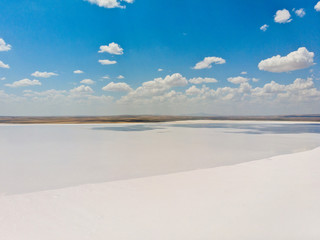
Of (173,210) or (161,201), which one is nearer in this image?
(173,210)

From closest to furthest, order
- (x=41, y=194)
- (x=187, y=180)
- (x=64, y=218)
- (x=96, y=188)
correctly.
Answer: (x=64, y=218)
(x=41, y=194)
(x=96, y=188)
(x=187, y=180)

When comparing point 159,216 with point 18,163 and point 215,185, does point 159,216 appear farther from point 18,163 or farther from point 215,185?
point 18,163

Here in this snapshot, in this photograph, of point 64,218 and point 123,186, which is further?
point 123,186

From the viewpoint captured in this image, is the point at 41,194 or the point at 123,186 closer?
the point at 41,194

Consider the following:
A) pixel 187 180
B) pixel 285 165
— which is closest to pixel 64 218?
pixel 187 180

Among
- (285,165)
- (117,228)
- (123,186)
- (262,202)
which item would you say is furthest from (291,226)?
(285,165)

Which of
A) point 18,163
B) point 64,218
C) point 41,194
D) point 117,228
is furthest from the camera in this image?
point 18,163

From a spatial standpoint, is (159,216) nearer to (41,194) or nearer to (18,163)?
(41,194)
